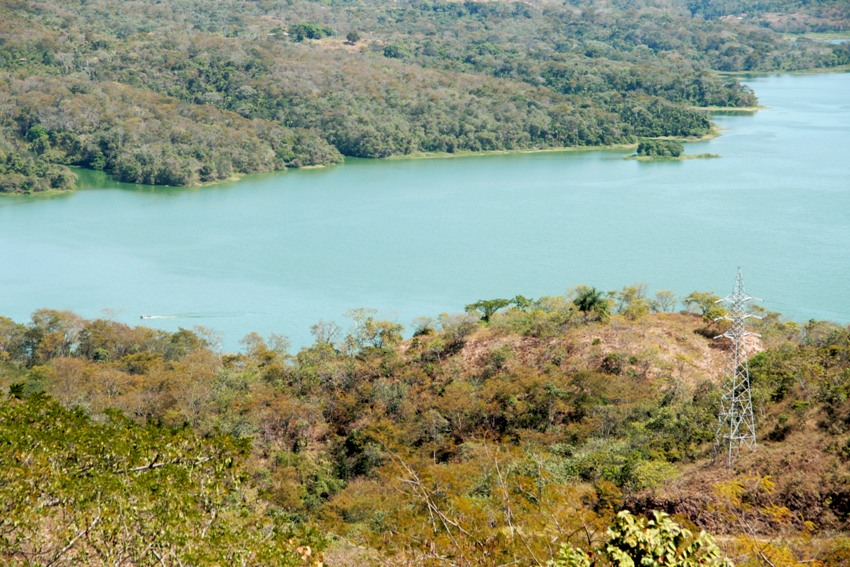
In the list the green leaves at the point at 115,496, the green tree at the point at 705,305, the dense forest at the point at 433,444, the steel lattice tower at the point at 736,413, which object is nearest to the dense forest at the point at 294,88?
the dense forest at the point at 433,444

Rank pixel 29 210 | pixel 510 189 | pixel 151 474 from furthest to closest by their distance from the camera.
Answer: pixel 510 189
pixel 29 210
pixel 151 474

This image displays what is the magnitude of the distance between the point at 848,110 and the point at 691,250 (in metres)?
41.8

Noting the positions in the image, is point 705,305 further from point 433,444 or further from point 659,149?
point 659,149

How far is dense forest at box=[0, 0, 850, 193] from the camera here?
47312mm

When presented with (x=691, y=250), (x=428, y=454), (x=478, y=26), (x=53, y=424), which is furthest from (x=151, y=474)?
(x=478, y=26)

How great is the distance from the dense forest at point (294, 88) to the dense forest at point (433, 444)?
90.8 feet

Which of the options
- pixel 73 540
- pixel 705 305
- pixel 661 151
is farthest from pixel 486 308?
pixel 661 151

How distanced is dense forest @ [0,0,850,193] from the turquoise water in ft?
10.2

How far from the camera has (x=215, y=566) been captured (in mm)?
5758

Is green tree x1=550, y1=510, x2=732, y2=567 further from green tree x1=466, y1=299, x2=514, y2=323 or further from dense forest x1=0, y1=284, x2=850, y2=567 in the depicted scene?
green tree x1=466, y1=299, x2=514, y2=323

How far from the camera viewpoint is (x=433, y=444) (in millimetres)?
14258

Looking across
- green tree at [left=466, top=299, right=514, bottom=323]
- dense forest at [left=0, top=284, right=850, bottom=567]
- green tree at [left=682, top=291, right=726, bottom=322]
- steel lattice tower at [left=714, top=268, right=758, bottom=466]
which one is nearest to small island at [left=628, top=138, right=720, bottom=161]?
dense forest at [left=0, top=284, right=850, bottom=567]

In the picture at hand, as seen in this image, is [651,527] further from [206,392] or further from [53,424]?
[206,392]

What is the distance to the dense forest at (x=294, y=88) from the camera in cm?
4731
